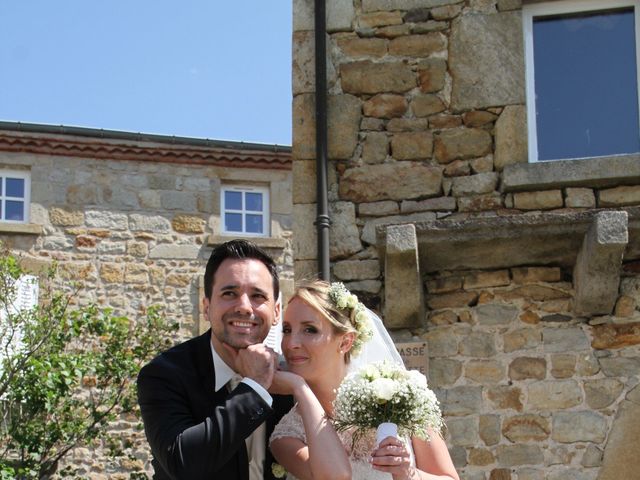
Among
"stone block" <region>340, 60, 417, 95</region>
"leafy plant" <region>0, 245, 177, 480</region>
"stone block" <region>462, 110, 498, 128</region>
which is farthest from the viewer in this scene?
"leafy plant" <region>0, 245, 177, 480</region>

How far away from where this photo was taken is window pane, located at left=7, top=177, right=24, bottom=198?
1280 cm

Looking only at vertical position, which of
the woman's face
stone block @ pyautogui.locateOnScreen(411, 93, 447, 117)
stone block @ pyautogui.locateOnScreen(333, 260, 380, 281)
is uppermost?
stone block @ pyautogui.locateOnScreen(411, 93, 447, 117)

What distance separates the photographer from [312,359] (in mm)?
4238

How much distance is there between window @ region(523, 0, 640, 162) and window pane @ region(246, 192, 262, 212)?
668cm

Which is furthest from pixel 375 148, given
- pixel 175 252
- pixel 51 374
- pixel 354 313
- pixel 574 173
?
pixel 175 252

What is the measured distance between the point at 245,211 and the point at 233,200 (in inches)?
7.5

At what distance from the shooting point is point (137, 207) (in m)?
13.0

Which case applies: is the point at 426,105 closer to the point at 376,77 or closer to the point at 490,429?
the point at 376,77

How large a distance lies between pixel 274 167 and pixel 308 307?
9080mm

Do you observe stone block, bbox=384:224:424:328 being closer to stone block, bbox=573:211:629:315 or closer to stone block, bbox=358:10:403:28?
stone block, bbox=573:211:629:315

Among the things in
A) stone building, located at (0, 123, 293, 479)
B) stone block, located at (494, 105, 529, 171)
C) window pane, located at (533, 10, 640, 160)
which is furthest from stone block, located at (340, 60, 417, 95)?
stone building, located at (0, 123, 293, 479)

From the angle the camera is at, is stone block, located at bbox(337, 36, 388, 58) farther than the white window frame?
No

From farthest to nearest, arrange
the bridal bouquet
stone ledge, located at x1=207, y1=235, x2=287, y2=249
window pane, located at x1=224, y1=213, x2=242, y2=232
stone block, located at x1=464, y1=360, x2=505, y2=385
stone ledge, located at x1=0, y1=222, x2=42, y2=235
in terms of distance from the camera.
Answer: window pane, located at x1=224, y1=213, x2=242, y2=232 < stone ledge, located at x1=207, y1=235, x2=287, y2=249 < stone ledge, located at x1=0, y1=222, x2=42, y2=235 < stone block, located at x1=464, y1=360, x2=505, y2=385 < the bridal bouquet

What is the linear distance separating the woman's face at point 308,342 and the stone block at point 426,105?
2892mm
